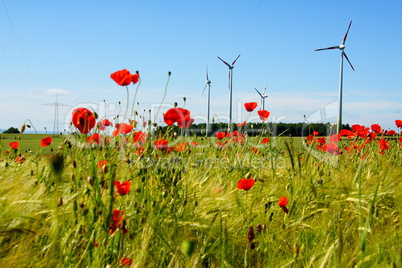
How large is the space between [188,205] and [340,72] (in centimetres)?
1343

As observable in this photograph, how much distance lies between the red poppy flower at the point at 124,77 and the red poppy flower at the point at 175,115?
29cm

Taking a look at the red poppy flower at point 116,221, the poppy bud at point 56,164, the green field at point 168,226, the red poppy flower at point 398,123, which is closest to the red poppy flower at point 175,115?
the green field at point 168,226

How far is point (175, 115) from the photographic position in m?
2.14

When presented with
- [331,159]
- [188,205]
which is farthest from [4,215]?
[331,159]

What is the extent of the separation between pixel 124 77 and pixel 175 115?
1.27ft

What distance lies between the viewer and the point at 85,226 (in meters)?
1.59

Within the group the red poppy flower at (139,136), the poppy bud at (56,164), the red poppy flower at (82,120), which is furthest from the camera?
the red poppy flower at (139,136)

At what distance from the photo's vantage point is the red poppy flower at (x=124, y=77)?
2119mm

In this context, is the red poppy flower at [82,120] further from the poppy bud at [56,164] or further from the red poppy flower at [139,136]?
the red poppy flower at [139,136]

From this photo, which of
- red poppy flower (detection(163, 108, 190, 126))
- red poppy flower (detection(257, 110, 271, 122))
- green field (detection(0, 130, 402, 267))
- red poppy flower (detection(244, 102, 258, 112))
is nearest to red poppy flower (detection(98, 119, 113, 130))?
green field (detection(0, 130, 402, 267))

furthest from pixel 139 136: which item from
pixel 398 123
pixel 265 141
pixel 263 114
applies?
pixel 398 123

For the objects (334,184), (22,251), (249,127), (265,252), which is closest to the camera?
(22,251)

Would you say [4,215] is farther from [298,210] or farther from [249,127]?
[249,127]

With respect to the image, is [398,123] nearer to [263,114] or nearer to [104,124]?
[263,114]
